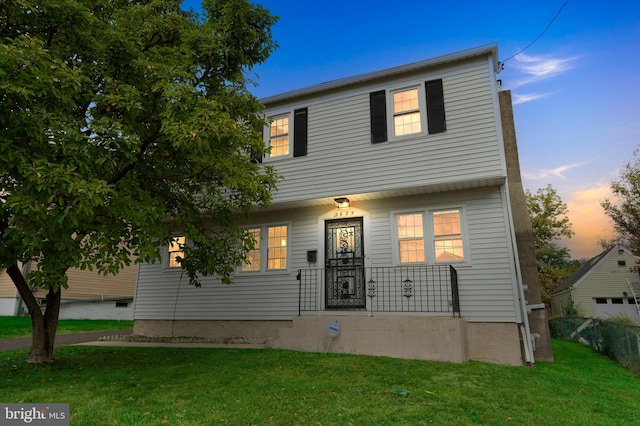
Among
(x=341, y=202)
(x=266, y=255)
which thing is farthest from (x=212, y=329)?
(x=341, y=202)

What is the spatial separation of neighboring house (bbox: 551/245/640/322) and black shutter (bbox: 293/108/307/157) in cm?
2314

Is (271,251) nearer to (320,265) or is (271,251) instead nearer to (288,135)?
(320,265)

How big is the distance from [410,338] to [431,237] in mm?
2293

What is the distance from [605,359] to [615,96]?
37.1 feet

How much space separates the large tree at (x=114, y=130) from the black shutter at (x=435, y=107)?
3.79m

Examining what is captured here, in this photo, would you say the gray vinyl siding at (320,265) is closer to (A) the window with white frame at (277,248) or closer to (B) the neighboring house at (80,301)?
(A) the window with white frame at (277,248)

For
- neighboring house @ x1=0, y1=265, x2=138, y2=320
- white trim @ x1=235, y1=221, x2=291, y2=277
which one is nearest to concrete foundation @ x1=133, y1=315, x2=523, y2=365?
white trim @ x1=235, y1=221, x2=291, y2=277

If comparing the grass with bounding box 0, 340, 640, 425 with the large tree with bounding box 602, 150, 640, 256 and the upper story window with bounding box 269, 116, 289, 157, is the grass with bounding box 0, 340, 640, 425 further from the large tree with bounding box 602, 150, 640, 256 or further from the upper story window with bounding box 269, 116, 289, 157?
the large tree with bounding box 602, 150, 640, 256

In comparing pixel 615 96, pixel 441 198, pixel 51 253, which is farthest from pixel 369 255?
pixel 615 96

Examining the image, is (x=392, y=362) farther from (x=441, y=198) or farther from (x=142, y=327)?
(x=142, y=327)

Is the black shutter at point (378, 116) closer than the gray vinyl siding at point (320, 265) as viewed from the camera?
No

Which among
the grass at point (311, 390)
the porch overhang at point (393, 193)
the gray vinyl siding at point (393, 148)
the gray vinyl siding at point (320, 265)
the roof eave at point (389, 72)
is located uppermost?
the roof eave at point (389, 72)

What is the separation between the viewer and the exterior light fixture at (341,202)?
8.90 meters

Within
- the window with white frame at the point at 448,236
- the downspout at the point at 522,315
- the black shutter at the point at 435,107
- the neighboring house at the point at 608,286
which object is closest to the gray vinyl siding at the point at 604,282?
the neighboring house at the point at 608,286
